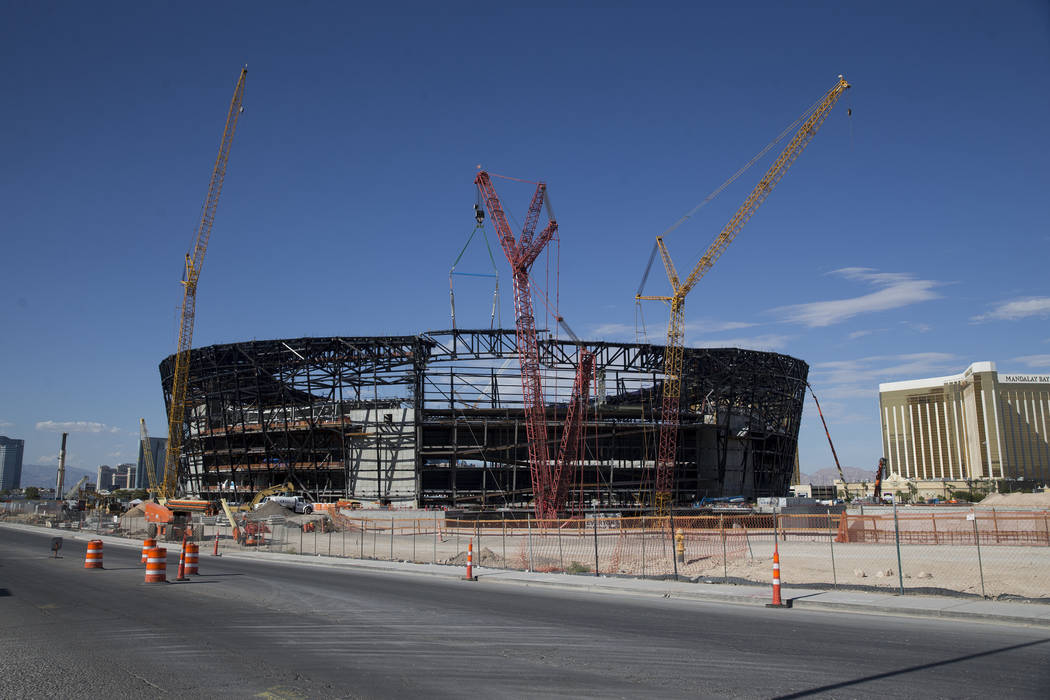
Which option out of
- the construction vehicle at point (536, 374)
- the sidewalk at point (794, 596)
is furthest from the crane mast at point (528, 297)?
the sidewalk at point (794, 596)

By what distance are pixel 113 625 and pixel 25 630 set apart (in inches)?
49.7

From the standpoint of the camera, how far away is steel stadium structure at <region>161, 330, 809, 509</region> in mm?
79250

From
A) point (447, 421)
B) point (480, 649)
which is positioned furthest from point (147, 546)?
point (447, 421)

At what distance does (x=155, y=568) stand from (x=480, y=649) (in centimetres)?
1341

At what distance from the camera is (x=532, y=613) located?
14734 mm

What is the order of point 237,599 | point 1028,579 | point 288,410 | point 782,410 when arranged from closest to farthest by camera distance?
point 237,599
point 1028,579
point 288,410
point 782,410

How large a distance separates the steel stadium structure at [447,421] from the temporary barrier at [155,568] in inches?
2230

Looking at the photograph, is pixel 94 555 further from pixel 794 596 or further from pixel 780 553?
pixel 780 553

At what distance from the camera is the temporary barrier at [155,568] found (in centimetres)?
2041

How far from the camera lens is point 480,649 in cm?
1088

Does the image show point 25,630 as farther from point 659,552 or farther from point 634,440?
point 634,440

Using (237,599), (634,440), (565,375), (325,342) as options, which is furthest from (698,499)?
(237,599)

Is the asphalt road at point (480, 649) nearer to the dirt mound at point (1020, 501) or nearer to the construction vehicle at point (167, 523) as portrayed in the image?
the construction vehicle at point (167, 523)

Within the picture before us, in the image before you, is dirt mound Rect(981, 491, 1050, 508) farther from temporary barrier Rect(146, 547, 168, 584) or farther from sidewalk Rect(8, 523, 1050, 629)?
temporary barrier Rect(146, 547, 168, 584)
